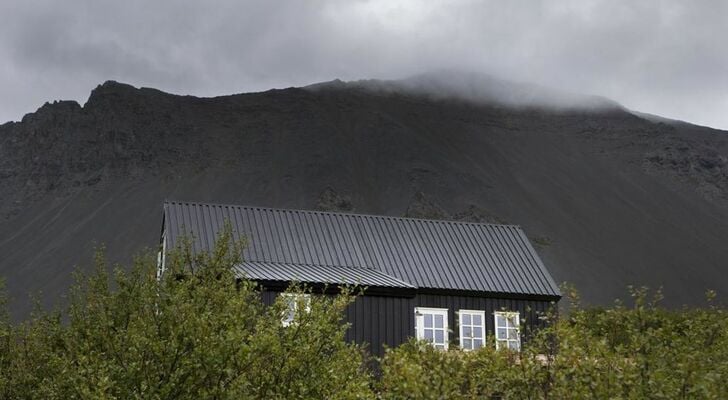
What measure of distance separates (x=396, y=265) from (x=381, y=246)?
1538 mm

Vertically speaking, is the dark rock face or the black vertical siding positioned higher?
the dark rock face

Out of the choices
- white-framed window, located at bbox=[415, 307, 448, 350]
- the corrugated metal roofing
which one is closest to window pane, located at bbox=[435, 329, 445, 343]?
white-framed window, located at bbox=[415, 307, 448, 350]

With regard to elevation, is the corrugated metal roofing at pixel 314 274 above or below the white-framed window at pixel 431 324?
above

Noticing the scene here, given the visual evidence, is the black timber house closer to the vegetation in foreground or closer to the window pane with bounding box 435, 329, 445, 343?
the window pane with bounding box 435, 329, 445, 343

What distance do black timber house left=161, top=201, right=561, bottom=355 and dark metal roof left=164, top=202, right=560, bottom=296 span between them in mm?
39

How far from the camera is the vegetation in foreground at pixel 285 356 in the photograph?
10.5 meters

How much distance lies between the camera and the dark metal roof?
110ft

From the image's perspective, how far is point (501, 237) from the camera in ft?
126

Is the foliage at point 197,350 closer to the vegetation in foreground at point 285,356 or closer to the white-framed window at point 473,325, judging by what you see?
the vegetation in foreground at point 285,356

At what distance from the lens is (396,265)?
34250mm

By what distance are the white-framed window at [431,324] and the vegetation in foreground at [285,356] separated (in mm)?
14093

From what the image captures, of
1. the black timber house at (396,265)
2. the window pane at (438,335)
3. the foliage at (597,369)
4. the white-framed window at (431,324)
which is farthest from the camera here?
the window pane at (438,335)

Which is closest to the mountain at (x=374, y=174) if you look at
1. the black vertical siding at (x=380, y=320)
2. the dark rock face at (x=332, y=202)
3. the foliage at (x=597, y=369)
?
the dark rock face at (x=332, y=202)

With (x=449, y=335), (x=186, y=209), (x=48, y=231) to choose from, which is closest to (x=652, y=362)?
(x=449, y=335)
